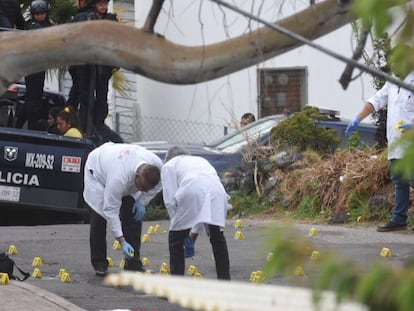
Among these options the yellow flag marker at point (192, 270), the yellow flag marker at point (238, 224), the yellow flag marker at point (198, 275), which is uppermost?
the yellow flag marker at point (238, 224)

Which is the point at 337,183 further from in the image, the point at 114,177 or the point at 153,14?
the point at 153,14

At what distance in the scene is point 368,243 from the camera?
12930 millimetres

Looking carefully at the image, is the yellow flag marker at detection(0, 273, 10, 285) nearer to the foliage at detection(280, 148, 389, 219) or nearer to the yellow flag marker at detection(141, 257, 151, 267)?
the yellow flag marker at detection(141, 257, 151, 267)

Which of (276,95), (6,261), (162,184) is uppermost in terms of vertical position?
(276,95)

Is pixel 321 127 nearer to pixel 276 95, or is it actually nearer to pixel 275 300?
pixel 276 95

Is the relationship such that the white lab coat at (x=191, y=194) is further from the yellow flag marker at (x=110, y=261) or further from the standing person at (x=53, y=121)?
the standing person at (x=53, y=121)

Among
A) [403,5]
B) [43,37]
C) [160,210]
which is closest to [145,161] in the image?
[43,37]

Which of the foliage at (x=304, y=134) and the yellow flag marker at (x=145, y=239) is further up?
the foliage at (x=304, y=134)

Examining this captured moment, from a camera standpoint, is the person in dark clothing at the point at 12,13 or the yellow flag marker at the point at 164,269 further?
the person in dark clothing at the point at 12,13

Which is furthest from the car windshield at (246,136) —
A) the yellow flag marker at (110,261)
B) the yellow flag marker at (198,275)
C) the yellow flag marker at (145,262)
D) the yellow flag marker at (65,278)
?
the yellow flag marker at (65,278)

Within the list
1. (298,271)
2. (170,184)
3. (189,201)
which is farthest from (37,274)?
(298,271)

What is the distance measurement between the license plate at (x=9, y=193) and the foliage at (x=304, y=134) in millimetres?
4265

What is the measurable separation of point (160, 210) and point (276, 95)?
27.4 ft

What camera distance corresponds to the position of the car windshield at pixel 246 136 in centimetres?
1758
